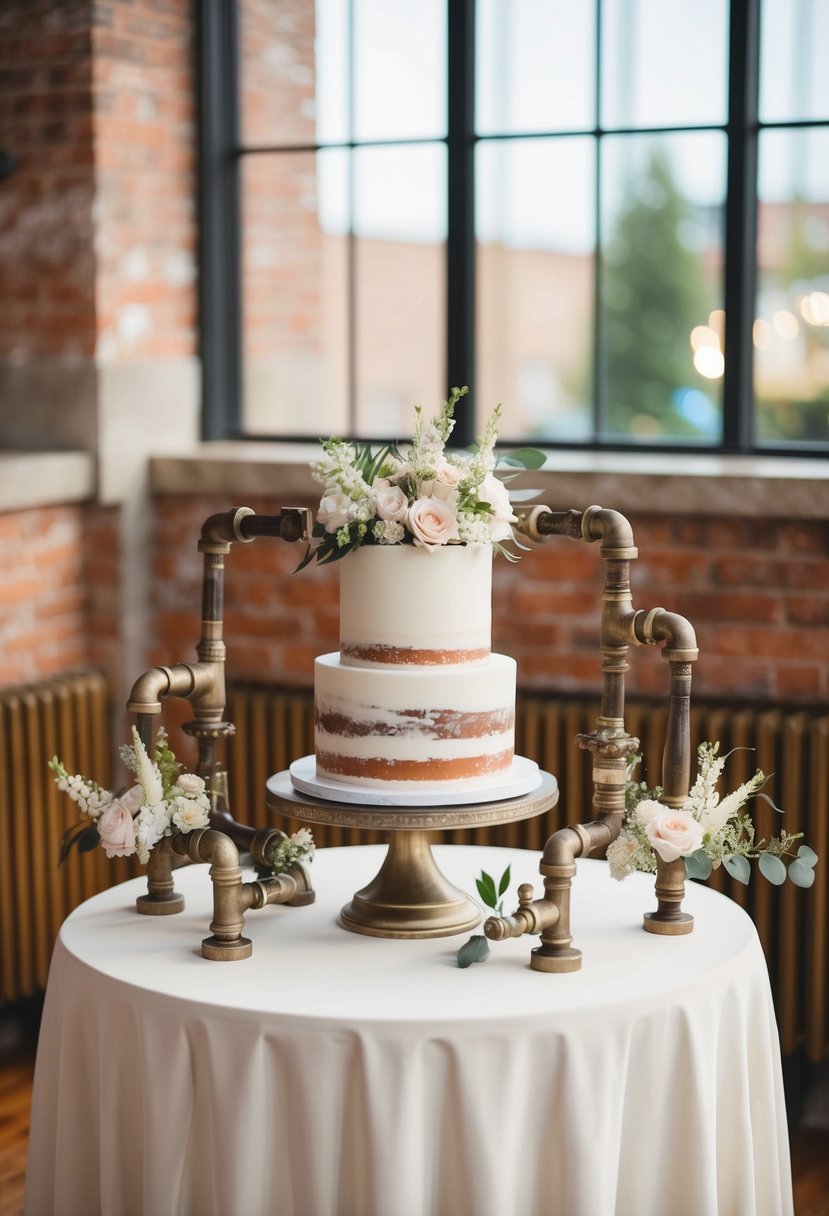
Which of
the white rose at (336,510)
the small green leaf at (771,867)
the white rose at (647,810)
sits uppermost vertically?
the white rose at (336,510)

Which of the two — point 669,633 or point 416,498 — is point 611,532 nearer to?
point 669,633

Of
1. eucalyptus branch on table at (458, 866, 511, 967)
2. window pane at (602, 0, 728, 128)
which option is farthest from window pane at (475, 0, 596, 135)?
eucalyptus branch on table at (458, 866, 511, 967)

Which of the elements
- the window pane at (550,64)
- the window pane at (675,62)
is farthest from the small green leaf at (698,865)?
the window pane at (550,64)

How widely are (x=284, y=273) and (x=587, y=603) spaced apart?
1.52 metres

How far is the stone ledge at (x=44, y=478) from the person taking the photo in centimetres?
390

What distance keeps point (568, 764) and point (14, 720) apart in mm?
1337

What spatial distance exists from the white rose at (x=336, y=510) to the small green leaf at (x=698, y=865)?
73 cm

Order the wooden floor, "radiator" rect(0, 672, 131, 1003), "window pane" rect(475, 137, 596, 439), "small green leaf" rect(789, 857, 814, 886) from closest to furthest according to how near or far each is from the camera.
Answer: "small green leaf" rect(789, 857, 814, 886) → the wooden floor → "radiator" rect(0, 672, 131, 1003) → "window pane" rect(475, 137, 596, 439)

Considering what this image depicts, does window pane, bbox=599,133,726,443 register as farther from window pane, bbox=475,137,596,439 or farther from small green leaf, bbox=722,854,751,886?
small green leaf, bbox=722,854,751,886

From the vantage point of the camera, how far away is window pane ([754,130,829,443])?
9.86 m

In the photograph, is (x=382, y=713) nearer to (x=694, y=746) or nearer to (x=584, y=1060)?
(x=584, y=1060)

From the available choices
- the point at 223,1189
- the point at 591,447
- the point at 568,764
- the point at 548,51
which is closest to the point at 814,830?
the point at 568,764

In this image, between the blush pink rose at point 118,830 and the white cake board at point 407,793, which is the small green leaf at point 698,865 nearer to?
the white cake board at point 407,793

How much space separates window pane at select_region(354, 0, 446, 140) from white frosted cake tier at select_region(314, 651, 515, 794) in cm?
220
